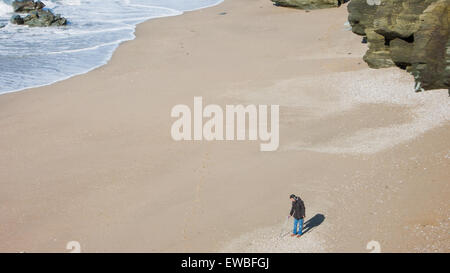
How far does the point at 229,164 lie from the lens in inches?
498

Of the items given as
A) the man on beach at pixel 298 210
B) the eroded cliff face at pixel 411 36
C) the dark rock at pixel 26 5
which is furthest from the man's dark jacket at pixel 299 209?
the dark rock at pixel 26 5

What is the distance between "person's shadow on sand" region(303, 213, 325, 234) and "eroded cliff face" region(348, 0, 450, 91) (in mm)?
7664

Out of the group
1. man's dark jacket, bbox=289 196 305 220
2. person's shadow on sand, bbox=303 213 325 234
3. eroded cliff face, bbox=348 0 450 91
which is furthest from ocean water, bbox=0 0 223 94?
man's dark jacket, bbox=289 196 305 220

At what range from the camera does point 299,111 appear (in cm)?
1552

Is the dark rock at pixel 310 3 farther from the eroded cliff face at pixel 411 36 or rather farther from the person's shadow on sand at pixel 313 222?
the person's shadow on sand at pixel 313 222

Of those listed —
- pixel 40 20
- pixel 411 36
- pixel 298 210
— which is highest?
pixel 411 36

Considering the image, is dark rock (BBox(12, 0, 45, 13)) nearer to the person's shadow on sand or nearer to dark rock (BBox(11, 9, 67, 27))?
dark rock (BBox(11, 9, 67, 27))

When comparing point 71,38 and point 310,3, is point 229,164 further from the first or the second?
point 310,3

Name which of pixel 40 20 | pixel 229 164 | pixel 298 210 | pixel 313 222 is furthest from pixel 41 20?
pixel 298 210

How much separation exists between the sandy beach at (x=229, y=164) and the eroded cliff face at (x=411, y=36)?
0.55 metres

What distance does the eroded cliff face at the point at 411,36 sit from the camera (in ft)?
48.3

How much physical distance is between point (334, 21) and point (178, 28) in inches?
385

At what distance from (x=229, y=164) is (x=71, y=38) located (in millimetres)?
19930
